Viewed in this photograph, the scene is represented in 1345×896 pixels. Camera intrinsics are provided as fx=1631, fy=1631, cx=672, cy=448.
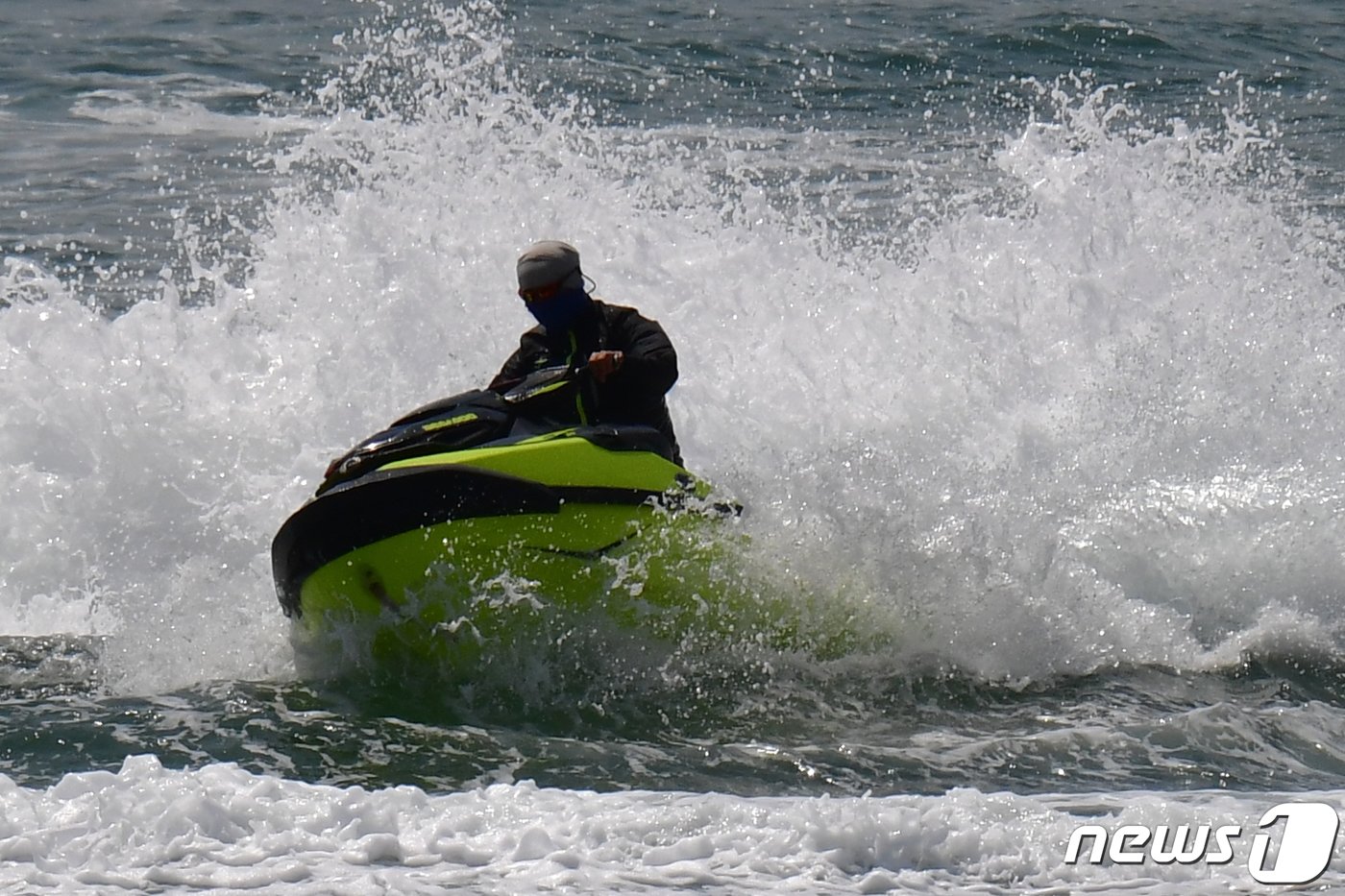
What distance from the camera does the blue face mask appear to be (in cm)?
620

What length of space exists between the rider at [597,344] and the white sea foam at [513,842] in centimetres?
197

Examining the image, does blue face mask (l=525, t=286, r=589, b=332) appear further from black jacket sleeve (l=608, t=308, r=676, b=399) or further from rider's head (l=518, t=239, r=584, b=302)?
black jacket sleeve (l=608, t=308, r=676, b=399)

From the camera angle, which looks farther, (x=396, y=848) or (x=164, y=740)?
(x=164, y=740)

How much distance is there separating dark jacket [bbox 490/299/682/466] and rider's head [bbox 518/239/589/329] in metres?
0.07

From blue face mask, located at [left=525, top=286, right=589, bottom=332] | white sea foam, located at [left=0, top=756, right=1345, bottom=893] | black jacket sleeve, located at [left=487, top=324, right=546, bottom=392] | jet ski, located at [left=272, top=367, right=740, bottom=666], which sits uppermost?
blue face mask, located at [left=525, top=286, right=589, bottom=332]

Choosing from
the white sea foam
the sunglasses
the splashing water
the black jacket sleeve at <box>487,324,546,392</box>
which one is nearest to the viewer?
the white sea foam

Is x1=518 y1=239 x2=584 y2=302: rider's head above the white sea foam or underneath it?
above

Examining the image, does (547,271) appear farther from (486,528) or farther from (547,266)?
(486,528)

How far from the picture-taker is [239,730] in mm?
5348

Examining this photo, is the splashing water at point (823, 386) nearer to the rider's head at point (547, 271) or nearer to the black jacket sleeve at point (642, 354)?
the black jacket sleeve at point (642, 354)

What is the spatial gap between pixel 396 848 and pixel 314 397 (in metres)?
5.13

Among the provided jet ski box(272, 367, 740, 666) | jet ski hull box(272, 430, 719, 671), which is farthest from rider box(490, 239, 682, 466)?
jet ski hull box(272, 430, 719, 671)

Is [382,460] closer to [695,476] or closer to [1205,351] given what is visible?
[695,476]

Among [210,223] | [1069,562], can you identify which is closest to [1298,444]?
[1069,562]
